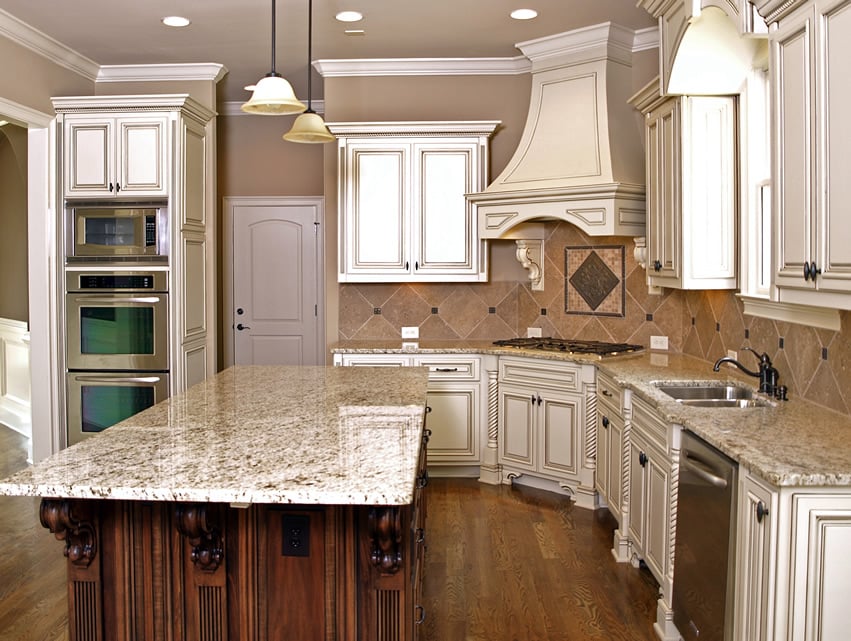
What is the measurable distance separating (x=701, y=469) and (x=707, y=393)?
0.94 metres

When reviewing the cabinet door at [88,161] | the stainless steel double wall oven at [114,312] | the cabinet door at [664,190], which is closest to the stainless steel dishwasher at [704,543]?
the cabinet door at [664,190]

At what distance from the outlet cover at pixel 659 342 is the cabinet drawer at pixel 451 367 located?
111 centimetres

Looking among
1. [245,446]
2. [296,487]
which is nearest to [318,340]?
[245,446]

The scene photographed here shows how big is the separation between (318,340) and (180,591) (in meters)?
5.00

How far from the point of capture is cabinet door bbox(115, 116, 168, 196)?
5.28m

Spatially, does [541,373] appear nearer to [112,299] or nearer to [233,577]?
[112,299]

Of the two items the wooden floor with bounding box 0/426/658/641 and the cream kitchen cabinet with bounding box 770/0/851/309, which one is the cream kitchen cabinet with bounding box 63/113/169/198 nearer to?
the wooden floor with bounding box 0/426/658/641

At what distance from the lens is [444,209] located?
217 inches

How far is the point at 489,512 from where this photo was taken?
15.3ft

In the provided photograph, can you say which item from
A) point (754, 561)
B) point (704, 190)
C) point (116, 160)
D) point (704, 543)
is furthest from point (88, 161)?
point (754, 561)

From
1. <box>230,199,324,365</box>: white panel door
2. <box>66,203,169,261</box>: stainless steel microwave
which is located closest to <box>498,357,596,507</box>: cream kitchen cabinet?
<box>66,203,169,261</box>: stainless steel microwave

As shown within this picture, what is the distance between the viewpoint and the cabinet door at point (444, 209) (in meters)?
5.48

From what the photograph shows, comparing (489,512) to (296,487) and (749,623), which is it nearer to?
(749,623)

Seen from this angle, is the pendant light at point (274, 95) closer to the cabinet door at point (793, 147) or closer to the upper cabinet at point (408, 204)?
the cabinet door at point (793, 147)
